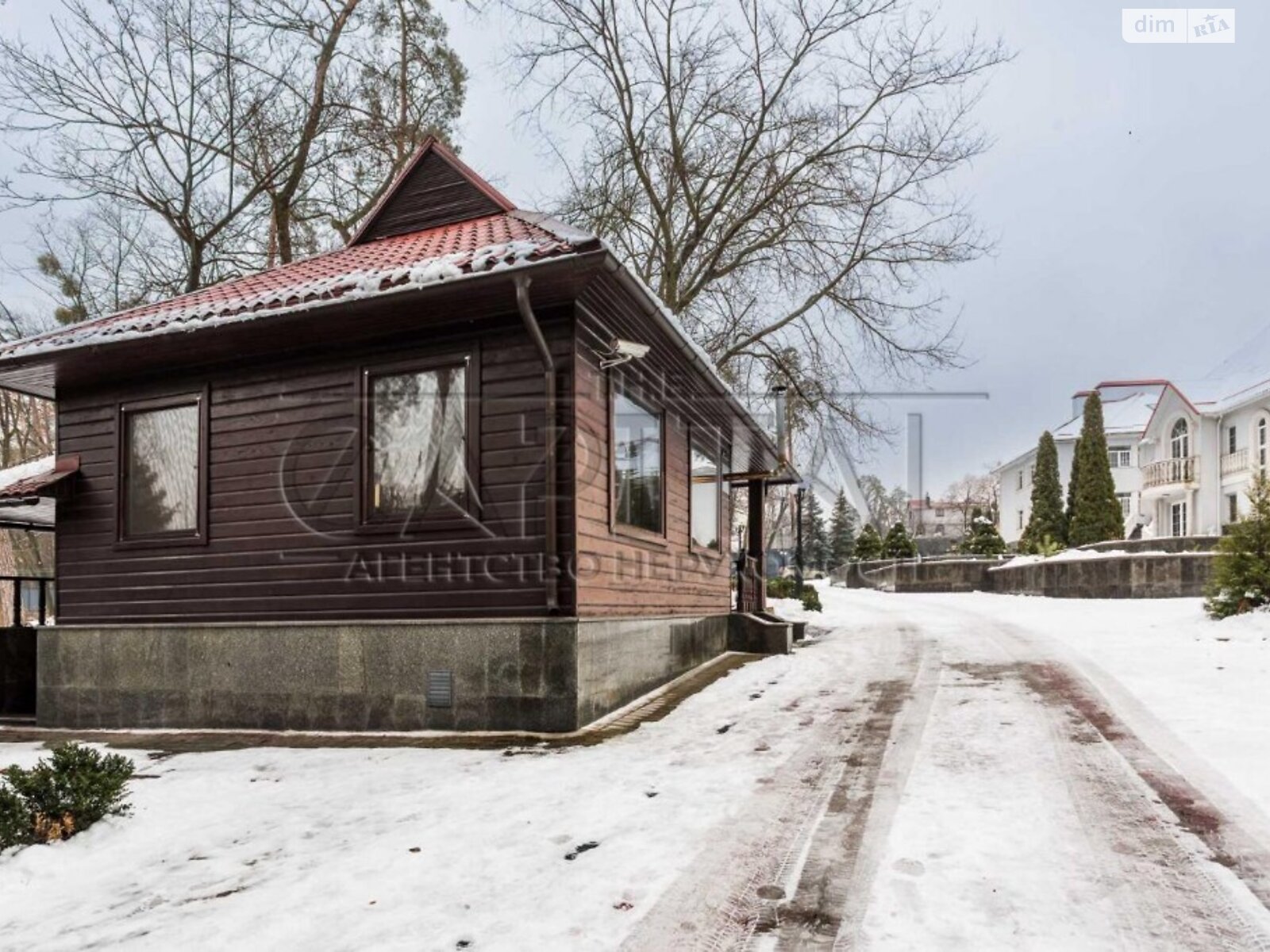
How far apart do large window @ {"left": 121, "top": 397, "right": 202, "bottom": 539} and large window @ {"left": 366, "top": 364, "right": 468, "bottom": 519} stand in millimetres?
2099

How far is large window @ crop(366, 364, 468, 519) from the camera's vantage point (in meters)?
6.80

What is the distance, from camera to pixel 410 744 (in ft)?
20.4

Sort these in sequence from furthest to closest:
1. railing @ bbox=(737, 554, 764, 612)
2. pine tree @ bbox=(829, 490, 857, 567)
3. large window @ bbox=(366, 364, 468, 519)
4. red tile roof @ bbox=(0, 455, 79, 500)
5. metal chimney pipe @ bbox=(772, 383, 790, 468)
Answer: pine tree @ bbox=(829, 490, 857, 567), railing @ bbox=(737, 554, 764, 612), metal chimney pipe @ bbox=(772, 383, 790, 468), red tile roof @ bbox=(0, 455, 79, 500), large window @ bbox=(366, 364, 468, 519)

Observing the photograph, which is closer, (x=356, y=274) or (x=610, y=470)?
(x=356, y=274)

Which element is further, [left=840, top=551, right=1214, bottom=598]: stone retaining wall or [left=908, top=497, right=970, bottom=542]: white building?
[left=908, top=497, right=970, bottom=542]: white building

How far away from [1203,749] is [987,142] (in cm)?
1239

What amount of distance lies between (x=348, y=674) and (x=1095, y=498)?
1172 inches

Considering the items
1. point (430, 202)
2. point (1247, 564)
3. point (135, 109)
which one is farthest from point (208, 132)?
point (1247, 564)

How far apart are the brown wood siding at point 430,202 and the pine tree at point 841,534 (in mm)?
49139

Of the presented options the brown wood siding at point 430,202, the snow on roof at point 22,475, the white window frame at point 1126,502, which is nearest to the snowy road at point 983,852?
the brown wood siding at point 430,202

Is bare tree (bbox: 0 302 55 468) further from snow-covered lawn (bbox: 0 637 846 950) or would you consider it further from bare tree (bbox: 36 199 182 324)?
snow-covered lawn (bbox: 0 637 846 950)

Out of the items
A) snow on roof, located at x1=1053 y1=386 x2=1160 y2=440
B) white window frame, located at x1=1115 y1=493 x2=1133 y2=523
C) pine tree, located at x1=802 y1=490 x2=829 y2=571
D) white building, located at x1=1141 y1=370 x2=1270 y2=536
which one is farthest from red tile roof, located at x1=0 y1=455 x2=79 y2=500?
pine tree, located at x1=802 y1=490 x2=829 y2=571

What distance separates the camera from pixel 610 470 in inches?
286

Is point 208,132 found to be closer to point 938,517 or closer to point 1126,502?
point 1126,502
